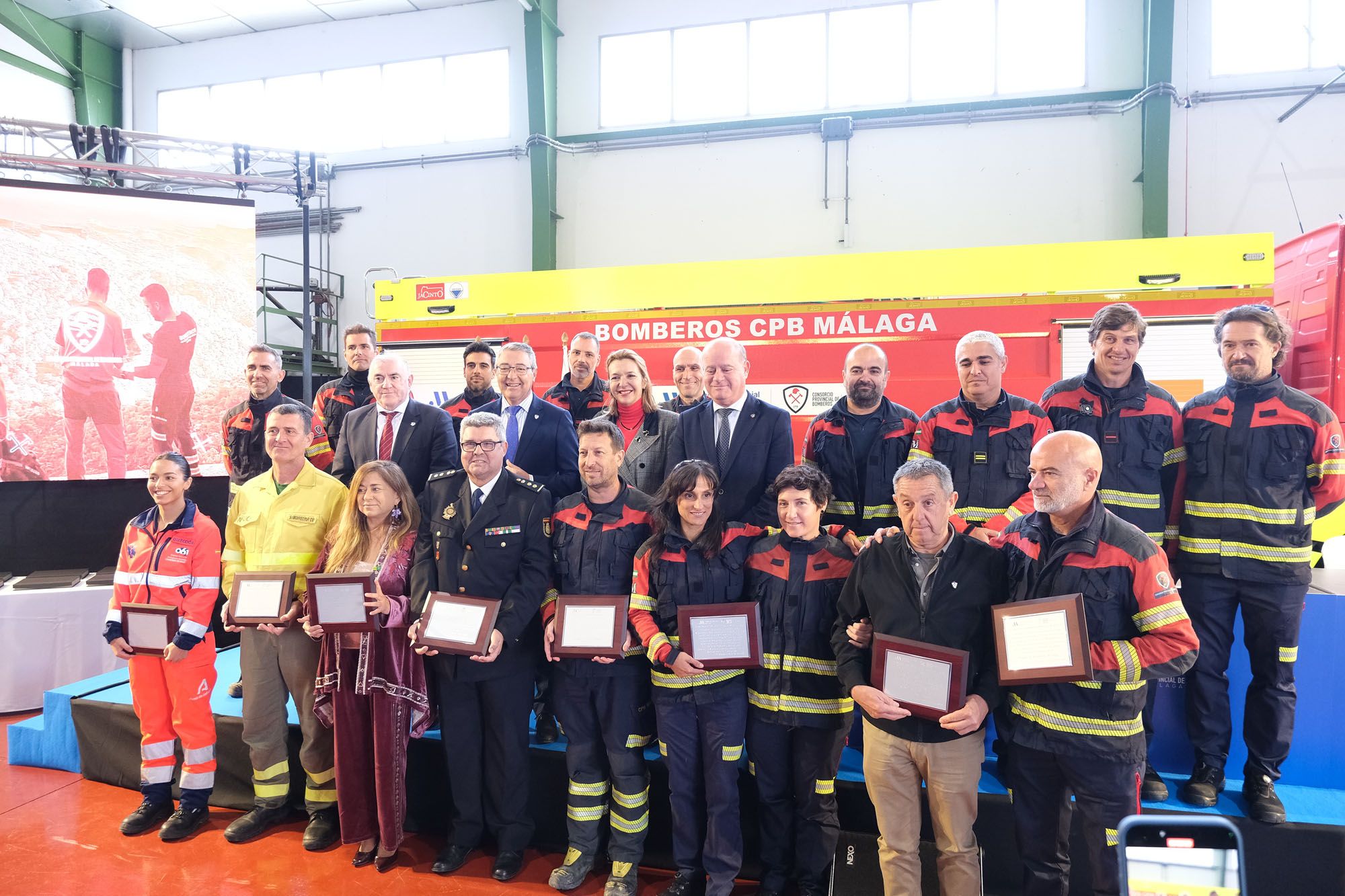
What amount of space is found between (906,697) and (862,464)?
4.78 feet

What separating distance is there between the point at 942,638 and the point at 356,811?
2957 millimetres

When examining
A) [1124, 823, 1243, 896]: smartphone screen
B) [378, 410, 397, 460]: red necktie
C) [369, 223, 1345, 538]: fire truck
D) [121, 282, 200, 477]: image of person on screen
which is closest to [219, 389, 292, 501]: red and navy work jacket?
[378, 410, 397, 460]: red necktie

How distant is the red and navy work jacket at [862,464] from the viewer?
3789mm

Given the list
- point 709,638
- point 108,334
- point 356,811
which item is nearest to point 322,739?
point 356,811

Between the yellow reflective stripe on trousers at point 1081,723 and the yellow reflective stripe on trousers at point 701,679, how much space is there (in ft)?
3.76

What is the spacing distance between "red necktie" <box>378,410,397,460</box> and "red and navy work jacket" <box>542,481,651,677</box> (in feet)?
4.84

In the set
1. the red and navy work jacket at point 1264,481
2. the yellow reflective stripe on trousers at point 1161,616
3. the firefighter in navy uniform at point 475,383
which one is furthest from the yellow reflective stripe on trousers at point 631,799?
the red and navy work jacket at point 1264,481

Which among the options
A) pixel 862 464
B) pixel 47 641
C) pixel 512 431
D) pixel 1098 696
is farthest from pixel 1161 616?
pixel 47 641

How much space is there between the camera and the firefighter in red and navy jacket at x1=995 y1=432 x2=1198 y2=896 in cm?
246

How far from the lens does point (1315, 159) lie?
9953 millimetres

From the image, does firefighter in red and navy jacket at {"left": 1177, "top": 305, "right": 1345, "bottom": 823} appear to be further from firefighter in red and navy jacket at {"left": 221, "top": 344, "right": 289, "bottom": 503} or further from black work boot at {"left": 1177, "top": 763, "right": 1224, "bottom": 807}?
firefighter in red and navy jacket at {"left": 221, "top": 344, "right": 289, "bottom": 503}

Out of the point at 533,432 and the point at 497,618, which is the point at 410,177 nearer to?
the point at 533,432

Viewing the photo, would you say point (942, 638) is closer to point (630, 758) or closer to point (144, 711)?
point (630, 758)

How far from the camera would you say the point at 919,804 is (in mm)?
2805
